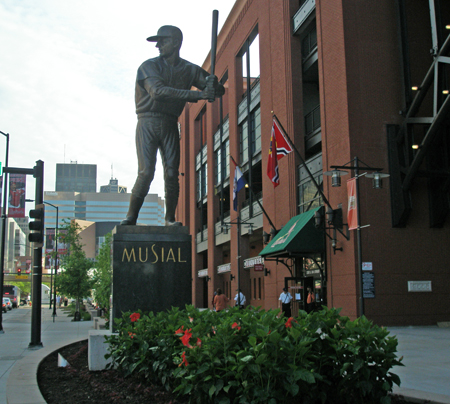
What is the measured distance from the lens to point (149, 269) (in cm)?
934

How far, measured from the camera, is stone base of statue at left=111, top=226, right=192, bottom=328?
918 cm

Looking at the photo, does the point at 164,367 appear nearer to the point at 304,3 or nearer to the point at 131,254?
the point at 131,254

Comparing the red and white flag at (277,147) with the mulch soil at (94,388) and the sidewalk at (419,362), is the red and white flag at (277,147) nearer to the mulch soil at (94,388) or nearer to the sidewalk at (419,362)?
the sidewalk at (419,362)

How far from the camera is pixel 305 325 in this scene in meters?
5.55

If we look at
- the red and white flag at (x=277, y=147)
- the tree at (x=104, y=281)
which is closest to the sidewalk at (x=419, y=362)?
the red and white flag at (x=277, y=147)

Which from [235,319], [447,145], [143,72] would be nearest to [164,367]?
[235,319]

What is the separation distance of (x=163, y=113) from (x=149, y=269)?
312 cm

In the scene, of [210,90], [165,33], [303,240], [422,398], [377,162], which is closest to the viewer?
[422,398]

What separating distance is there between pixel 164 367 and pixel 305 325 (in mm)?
1914

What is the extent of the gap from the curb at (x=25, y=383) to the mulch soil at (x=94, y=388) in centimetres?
16

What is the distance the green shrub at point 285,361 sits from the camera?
4789 mm

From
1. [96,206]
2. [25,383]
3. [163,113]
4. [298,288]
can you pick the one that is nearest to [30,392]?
[25,383]

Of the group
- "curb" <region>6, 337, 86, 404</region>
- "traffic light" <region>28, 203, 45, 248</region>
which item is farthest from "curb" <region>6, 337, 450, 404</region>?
"traffic light" <region>28, 203, 45, 248</region>

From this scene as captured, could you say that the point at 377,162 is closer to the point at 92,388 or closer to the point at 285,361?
the point at 92,388
